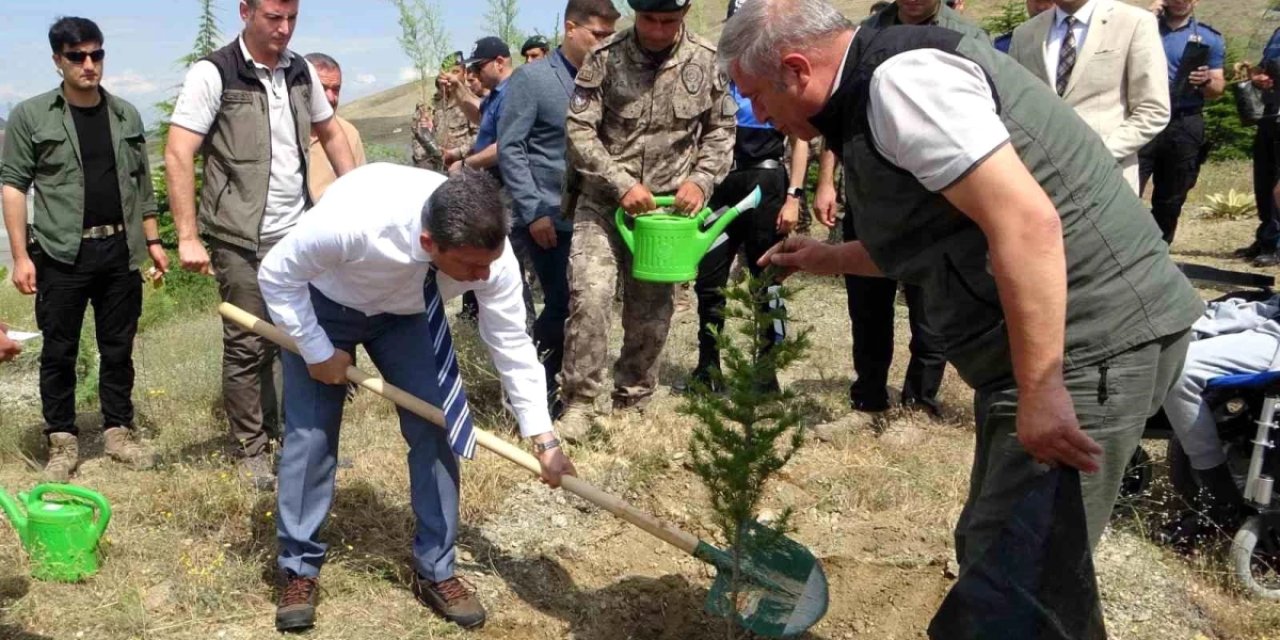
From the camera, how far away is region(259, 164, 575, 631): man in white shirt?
119 inches

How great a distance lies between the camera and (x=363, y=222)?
3.03 m

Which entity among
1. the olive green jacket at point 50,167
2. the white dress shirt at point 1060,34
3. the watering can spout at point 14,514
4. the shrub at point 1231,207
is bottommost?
the shrub at point 1231,207

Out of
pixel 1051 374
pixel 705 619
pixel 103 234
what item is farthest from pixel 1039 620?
pixel 103 234

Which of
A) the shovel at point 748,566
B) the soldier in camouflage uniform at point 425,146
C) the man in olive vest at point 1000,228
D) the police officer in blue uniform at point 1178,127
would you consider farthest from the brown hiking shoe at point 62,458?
the police officer in blue uniform at point 1178,127

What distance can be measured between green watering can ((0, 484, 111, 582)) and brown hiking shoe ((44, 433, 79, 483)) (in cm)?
114

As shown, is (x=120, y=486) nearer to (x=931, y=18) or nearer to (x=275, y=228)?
(x=275, y=228)

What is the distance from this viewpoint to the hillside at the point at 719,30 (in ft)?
40.8

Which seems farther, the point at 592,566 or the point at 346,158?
the point at 346,158

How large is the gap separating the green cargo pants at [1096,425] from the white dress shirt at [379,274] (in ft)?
4.54

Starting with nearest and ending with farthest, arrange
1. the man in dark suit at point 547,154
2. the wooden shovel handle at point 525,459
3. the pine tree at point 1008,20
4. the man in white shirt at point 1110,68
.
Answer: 1. the wooden shovel handle at point 525,459
2. the man in white shirt at point 1110,68
3. the man in dark suit at point 547,154
4. the pine tree at point 1008,20

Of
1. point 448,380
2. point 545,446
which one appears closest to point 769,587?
point 545,446

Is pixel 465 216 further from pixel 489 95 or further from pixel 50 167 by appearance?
pixel 489 95

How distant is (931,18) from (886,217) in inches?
95.2

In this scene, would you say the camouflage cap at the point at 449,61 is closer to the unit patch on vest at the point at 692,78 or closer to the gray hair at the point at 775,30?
the unit patch on vest at the point at 692,78
